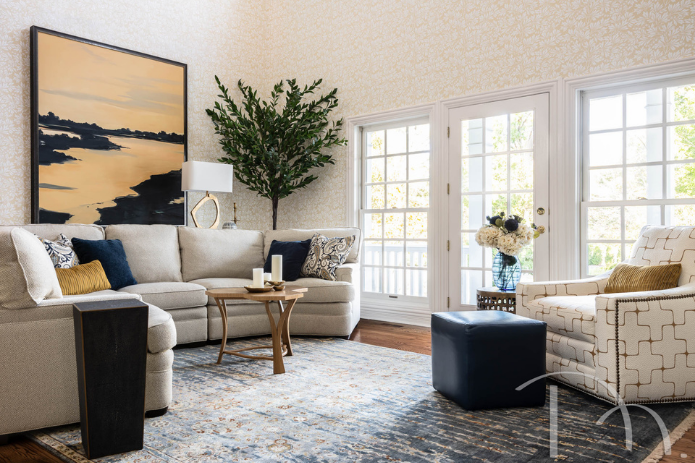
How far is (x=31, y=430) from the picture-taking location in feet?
6.59

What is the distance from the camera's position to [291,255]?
4246 mm

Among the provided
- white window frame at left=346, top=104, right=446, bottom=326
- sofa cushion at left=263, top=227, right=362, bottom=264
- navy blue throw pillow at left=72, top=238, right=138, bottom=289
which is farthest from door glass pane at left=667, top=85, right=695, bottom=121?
navy blue throw pillow at left=72, top=238, right=138, bottom=289

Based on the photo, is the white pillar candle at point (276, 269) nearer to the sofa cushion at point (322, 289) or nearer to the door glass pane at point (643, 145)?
the sofa cushion at point (322, 289)

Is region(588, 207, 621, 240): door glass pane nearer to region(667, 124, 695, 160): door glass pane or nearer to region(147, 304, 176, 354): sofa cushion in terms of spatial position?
region(667, 124, 695, 160): door glass pane

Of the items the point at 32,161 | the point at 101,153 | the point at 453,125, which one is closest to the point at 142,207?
the point at 101,153

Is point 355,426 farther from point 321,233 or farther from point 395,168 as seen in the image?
point 395,168

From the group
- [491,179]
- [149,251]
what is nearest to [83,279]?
[149,251]

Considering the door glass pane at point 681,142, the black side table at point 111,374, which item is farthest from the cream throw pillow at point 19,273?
the door glass pane at point 681,142

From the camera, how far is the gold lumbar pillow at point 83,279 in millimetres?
3119

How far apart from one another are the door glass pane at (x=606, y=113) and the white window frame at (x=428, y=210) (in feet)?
4.26

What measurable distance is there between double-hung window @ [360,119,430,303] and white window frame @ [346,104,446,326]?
4cm

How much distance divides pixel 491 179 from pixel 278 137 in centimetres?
232

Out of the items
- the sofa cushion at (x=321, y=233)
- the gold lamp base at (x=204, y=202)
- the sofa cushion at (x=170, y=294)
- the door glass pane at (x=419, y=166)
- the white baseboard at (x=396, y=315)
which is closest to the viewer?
the sofa cushion at (x=170, y=294)

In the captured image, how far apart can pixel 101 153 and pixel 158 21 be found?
1523mm
